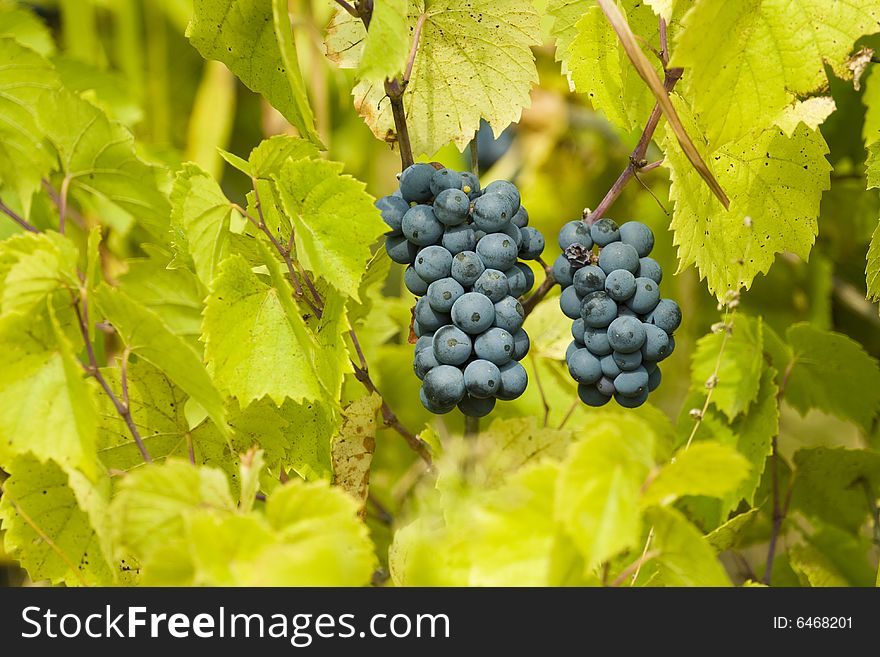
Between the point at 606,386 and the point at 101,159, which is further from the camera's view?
the point at 101,159

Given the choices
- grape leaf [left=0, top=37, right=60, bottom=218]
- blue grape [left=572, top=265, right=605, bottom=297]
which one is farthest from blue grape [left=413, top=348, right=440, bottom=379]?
grape leaf [left=0, top=37, right=60, bottom=218]

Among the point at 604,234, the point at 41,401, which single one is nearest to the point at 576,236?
the point at 604,234

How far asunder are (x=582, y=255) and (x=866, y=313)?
0.64 meters

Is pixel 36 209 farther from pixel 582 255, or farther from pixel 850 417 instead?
pixel 850 417

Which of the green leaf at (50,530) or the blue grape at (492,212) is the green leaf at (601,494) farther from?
the green leaf at (50,530)

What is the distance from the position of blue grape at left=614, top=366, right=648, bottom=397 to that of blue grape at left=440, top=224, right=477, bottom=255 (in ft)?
0.41

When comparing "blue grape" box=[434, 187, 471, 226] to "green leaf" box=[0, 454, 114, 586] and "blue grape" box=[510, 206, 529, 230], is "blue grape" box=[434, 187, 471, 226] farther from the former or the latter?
"green leaf" box=[0, 454, 114, 586]

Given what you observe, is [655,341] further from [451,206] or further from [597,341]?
[451,206]

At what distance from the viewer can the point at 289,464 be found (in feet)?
1.94

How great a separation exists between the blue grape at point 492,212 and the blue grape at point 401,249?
0.17 ft

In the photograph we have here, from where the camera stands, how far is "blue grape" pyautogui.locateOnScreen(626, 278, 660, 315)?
53cm

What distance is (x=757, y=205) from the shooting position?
1.95 ft

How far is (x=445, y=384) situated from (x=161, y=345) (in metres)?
0.17
